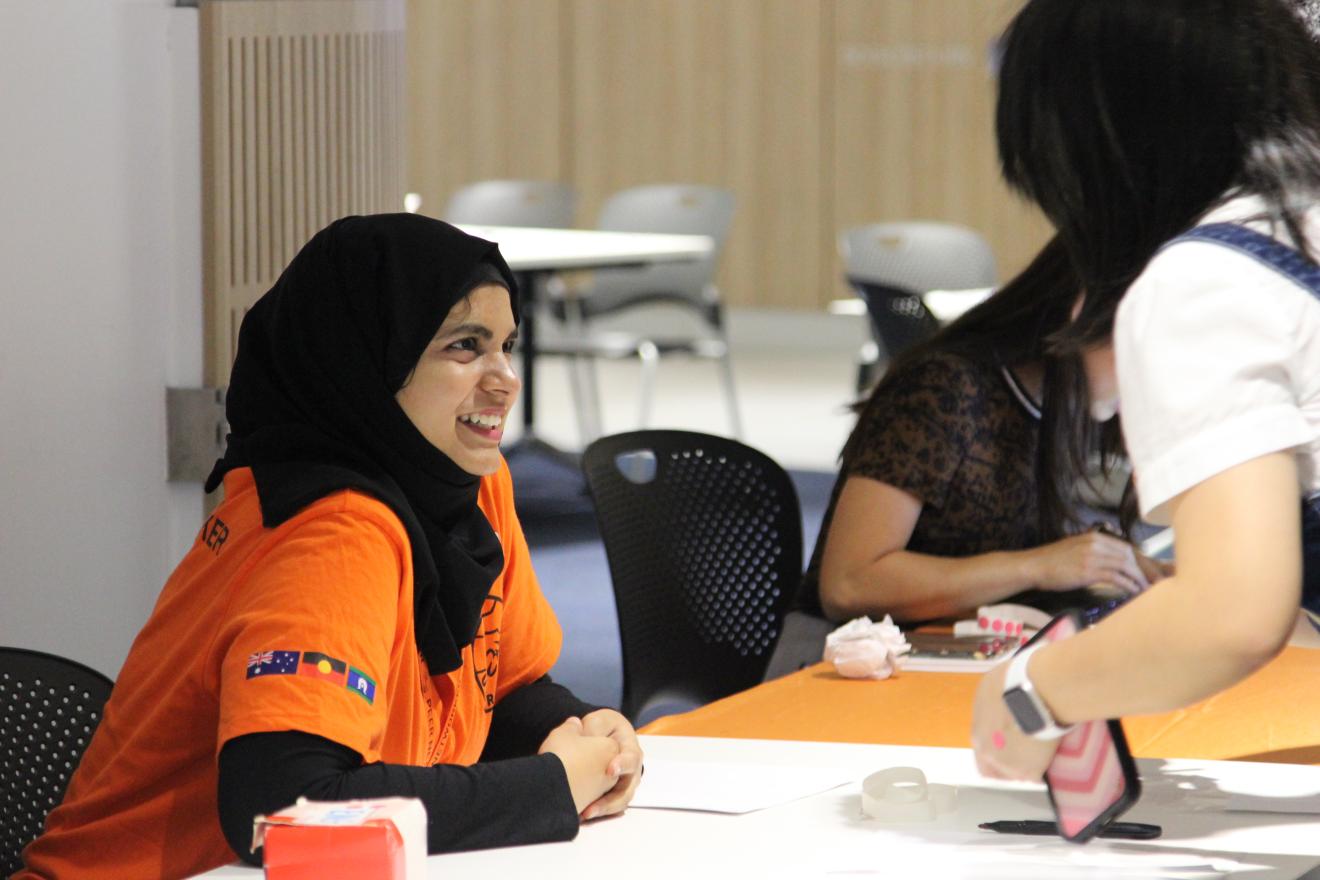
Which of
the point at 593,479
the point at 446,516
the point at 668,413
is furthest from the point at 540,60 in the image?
the point at 446,516

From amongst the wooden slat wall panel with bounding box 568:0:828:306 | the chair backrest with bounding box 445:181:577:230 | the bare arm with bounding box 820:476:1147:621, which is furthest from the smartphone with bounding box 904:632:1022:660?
the wooden slat wall panel with bounding box 568:0:828:306

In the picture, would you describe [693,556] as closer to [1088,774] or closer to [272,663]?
A: [272,663]

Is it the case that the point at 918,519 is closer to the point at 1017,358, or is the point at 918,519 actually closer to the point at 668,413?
the point at 1017,358

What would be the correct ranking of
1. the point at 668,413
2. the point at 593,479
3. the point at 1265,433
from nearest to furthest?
the point at 1265,433, the point at 593,479, the point at 668,413

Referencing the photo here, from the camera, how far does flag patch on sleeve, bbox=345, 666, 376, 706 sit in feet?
5.08

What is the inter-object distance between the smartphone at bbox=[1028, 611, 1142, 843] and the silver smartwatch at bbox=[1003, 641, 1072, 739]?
26mm

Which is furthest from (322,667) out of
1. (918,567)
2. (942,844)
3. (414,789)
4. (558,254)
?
(558,254)

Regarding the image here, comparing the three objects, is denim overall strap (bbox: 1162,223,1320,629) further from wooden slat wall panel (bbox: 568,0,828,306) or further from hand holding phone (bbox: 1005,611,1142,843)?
wooden slat wall panel (bbox: 568,0,828,306)

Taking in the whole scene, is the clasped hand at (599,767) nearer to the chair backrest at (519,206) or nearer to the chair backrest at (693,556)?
the chair backrest at (693,556)

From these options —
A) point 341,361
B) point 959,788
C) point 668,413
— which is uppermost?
point 341,361

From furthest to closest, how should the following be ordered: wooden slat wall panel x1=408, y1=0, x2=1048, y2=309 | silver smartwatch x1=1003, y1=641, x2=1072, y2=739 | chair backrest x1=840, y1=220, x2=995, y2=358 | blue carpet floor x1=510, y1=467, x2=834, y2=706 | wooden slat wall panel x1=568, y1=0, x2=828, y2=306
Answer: wooden slat wall panel x1=568, y1=0, x2=828, y2=306
wooden slat wall panel x1=408, y1=0, x2=1048, y2=309
chair backrest x1=840, y1=220, x2=995, y2=358
blue carpet floor x1=510, y1=467, x2=834, y2=706
silver smartwatch x1=1003, y1=641, x2=1072, y2=739

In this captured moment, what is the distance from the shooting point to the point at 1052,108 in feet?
4.37

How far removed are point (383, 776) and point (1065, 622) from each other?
0.59 meters

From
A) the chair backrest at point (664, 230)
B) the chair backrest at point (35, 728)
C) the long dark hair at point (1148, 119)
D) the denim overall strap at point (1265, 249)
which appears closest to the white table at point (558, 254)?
the chair backrest at point (664, 230)
